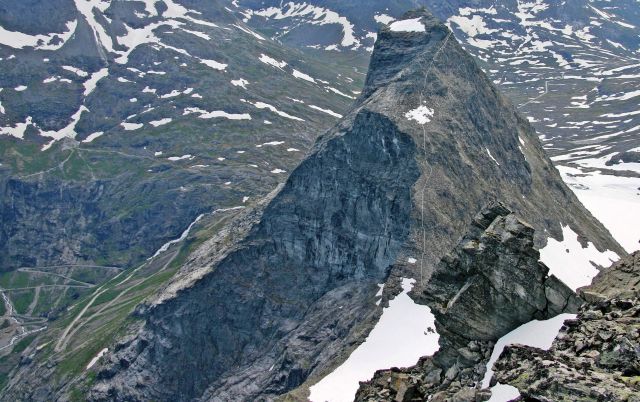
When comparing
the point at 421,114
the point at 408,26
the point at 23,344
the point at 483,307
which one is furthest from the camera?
the point at 23,344

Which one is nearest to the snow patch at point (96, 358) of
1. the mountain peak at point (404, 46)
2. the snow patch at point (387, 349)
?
the mountain peak at point (404, 46)

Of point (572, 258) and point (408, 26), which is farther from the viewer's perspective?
point (408, 26)

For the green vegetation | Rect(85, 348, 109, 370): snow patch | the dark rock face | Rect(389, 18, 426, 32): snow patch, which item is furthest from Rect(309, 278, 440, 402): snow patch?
the green vegetation

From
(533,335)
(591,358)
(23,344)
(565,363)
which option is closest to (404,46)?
(533,335)

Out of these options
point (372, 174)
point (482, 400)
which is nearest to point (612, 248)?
point (372, 174)

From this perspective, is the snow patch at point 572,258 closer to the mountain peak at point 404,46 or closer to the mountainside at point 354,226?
the mountainside at point 354,226

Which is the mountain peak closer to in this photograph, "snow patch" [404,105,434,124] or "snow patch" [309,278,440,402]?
"snow patch" [404,105,434,124]

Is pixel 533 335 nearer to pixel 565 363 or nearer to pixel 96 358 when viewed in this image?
pixel 565 363

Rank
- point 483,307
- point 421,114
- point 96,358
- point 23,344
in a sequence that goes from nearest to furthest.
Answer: point 483,307
point 421,114
point 96,358
point 23,344
